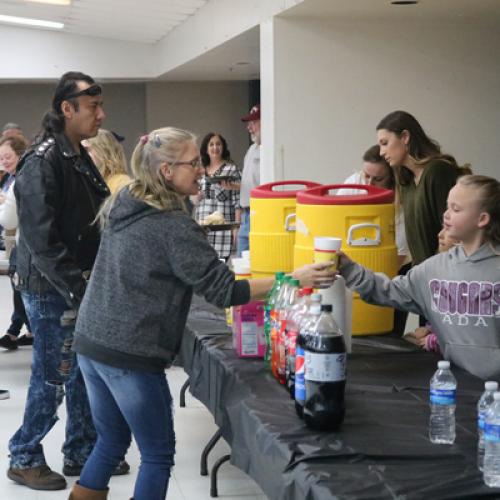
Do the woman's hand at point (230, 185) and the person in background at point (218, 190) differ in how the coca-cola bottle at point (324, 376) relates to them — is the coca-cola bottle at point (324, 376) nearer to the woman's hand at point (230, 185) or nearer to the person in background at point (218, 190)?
the person in background at point (218, 190)

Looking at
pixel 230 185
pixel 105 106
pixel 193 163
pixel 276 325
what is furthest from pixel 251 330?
pixel 105 106

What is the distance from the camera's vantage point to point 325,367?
80.9 inches

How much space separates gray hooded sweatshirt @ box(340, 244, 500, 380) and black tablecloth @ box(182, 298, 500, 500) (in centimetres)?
6

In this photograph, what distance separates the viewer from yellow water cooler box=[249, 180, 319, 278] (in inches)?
133

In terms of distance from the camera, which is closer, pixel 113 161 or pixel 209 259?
pixel 209 259

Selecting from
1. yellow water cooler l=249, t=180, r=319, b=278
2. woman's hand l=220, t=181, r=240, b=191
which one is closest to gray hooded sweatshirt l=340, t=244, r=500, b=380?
yellow water cooler l=249, t=180, r=319, b=278

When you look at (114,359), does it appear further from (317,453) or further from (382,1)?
(382,1)

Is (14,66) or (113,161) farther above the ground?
(14,66)

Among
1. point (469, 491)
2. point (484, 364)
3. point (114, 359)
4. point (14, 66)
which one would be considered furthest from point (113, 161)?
point (14, 66)

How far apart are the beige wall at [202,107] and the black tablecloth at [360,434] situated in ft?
39.4

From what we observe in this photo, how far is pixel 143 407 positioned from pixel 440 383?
31.3 inches

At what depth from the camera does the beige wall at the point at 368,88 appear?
6.07 m

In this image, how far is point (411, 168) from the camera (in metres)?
3.75

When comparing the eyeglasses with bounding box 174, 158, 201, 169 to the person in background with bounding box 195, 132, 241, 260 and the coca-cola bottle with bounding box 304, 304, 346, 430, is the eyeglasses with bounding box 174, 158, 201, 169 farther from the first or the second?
the person in background with bounding box 195, 132, 241, 260
